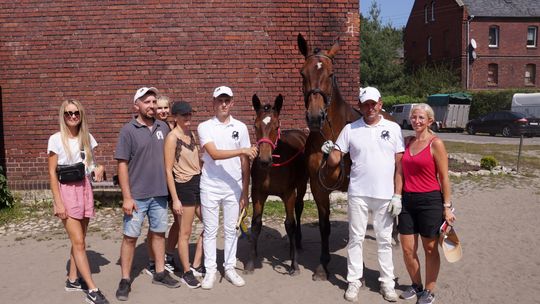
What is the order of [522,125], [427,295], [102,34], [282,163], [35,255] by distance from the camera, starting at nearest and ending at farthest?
[427,295] → [282,163] → [35,255] → [102,34] → [522,125]

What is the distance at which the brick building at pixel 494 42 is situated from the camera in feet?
118

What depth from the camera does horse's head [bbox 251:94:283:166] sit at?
14.1 ft

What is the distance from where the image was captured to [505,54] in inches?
1448

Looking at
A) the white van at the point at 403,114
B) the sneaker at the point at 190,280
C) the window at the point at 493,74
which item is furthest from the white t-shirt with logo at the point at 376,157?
the window at the point at 493,74

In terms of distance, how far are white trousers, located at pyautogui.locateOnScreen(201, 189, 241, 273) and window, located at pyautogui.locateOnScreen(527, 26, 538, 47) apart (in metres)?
40.5

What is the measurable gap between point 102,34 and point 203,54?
6.43 ft

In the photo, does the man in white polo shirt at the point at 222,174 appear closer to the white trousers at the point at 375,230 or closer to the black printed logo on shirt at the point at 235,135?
the black printed logo on shirt at the point at 235,135

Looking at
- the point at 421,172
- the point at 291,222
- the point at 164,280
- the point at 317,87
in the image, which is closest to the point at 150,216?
the point at 164,280

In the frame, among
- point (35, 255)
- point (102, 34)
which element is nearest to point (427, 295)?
point (35, 255)

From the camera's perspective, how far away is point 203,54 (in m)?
8.51

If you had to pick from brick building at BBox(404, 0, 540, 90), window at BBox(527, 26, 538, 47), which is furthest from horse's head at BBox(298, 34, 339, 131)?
window at BBox(527, 26, 538, 47)

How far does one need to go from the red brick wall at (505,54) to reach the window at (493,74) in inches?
9.1

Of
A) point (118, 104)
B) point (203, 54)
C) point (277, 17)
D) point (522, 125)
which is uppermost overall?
point (277, 17)

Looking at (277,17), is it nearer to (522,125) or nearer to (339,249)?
(339,249)
